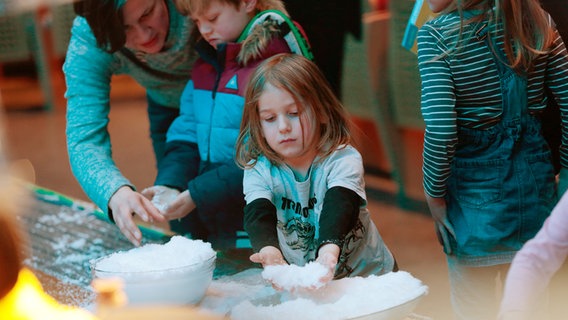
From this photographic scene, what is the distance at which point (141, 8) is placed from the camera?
49.8 inches

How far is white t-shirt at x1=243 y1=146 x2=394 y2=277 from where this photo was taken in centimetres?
107

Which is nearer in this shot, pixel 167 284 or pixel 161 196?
pixel 167 284

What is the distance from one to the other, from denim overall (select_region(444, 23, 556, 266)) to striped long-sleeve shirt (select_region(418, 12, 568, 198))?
1 centimetres

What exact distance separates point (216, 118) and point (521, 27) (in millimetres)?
513

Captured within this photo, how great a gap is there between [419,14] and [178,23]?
1.42 feet

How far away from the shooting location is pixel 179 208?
4.20ft

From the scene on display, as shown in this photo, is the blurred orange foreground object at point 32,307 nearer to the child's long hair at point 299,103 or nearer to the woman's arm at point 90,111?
the woman's arm at point 90,111

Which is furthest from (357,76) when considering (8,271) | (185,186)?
(8,271)

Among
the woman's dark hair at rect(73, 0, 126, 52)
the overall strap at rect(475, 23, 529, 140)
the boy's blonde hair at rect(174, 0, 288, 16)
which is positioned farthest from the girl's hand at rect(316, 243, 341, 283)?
the woman's dark hair at rect(73, 0, 126, 52)

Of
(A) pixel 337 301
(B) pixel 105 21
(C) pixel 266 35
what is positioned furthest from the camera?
(B) pixel 105 21

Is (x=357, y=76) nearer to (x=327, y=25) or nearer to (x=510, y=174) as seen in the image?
(x=327, y=25)

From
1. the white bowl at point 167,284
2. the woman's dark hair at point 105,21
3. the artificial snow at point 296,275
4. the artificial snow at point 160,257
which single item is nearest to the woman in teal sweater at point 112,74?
the woman's dark hair at point 105,21

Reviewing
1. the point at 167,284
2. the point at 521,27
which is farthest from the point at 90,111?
the point at 521,27

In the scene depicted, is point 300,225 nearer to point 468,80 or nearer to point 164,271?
point 164,271
